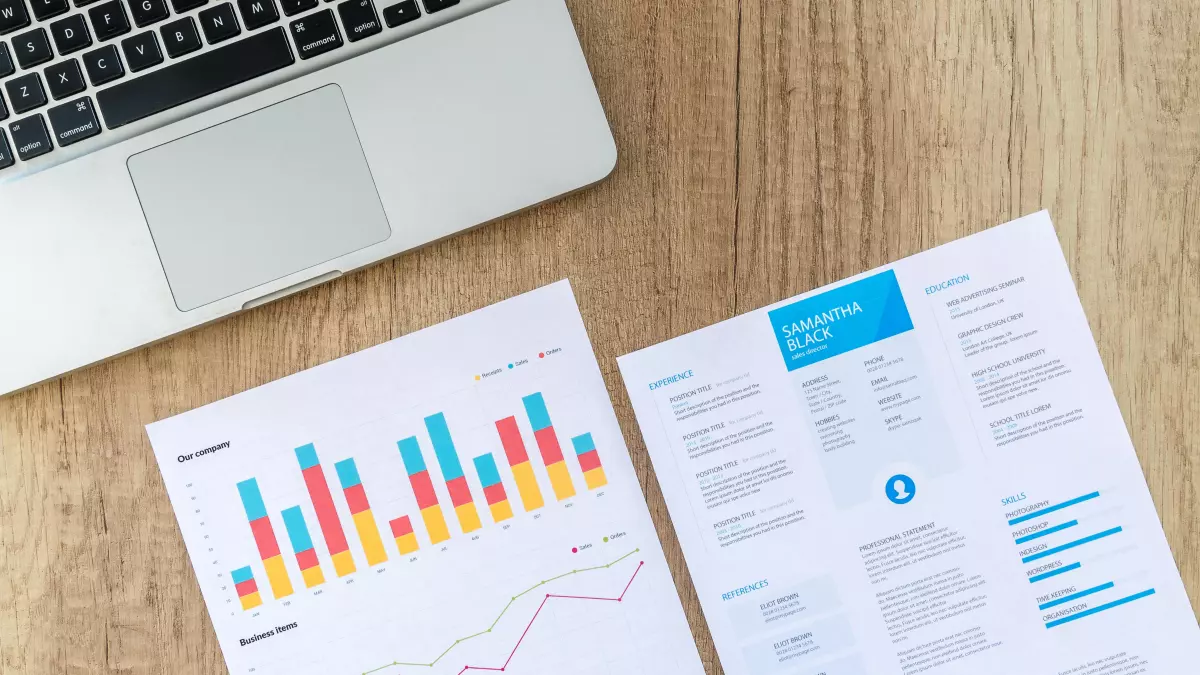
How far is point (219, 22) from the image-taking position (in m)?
0.59

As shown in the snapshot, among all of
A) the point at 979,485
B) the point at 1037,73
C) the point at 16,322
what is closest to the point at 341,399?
the point at 16,322

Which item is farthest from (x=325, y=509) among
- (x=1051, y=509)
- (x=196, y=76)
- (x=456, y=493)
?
(x=1051, y=509)

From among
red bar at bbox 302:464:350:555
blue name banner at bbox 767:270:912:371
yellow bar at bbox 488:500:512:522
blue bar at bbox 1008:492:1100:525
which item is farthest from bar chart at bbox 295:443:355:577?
blue bar at bbox 1008:492:1100:525

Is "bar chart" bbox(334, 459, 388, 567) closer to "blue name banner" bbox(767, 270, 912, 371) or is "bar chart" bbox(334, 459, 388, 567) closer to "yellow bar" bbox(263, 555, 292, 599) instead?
A: "yellow bar" bbox(263, 555, 292, 599)

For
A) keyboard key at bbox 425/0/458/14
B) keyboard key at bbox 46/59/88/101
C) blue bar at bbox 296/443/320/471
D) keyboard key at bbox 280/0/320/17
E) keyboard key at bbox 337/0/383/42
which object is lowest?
blue bar at bbox 296/443/320/471

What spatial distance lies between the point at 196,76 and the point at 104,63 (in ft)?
0.21

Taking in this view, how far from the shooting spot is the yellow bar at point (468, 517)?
658 millimetres

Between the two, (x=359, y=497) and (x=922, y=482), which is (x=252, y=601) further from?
(x=922, y=482)

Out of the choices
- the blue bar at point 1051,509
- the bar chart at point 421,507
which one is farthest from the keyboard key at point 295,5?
the blue bar at point 1051,509

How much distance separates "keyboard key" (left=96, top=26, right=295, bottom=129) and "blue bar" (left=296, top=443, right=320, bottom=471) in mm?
269

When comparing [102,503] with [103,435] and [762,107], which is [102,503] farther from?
[762,107]

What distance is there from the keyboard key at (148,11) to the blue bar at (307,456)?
33 centimetres

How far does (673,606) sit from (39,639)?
0.50 m

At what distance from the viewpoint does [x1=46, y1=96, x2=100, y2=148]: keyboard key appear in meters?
0.60
